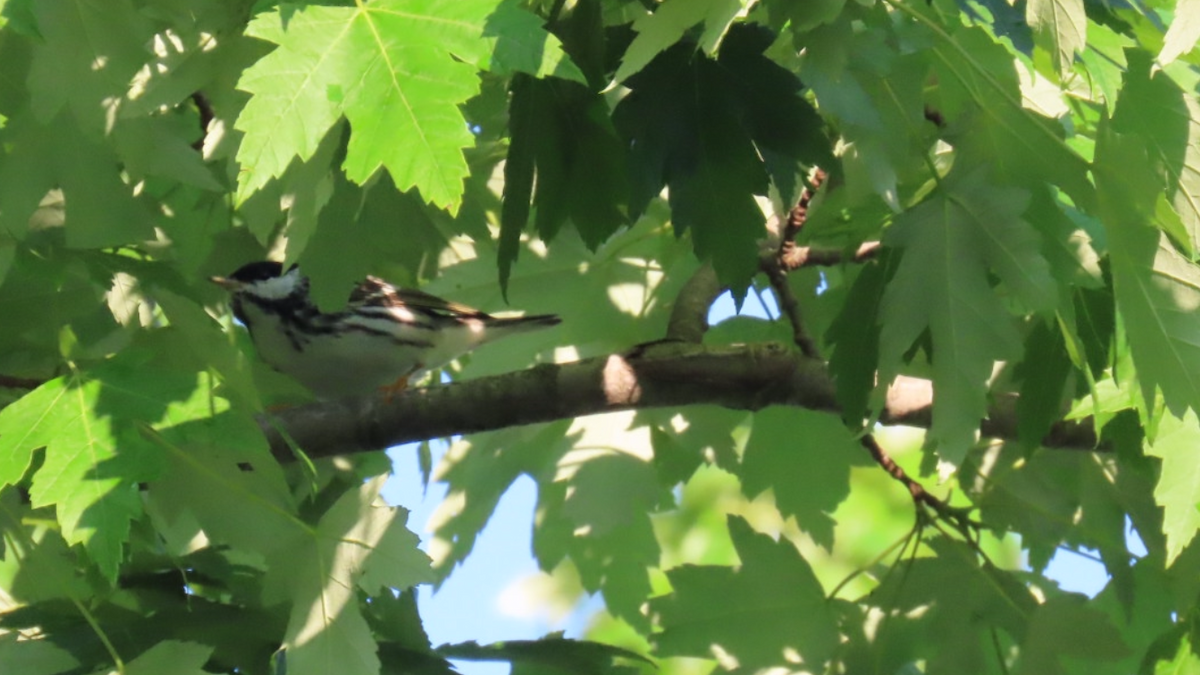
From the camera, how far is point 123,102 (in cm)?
227

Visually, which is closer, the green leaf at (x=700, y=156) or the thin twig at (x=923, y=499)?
the green leaf at (x=700, y=156)

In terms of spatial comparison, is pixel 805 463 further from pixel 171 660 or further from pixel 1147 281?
pixel 171 660

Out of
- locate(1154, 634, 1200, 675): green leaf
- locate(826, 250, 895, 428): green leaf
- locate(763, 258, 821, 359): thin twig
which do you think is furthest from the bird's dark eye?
locate(1154, 634, 1200, 675): green leaf

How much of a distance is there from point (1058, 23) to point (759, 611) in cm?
165

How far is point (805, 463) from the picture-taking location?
339cm

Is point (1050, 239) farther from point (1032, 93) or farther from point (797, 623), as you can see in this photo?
point (797, 623)

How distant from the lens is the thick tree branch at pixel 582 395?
2.88 metres

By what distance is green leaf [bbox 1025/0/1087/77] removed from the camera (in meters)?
1.95

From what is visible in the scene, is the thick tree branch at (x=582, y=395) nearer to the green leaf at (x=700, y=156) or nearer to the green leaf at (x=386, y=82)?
the green leaf at (x=700, y=156)

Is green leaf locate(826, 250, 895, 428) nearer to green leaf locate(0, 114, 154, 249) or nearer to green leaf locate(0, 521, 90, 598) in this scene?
green leaf locate(0, 114, 154, 249)

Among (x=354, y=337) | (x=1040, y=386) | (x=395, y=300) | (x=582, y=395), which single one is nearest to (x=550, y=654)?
(x=582, y=395)

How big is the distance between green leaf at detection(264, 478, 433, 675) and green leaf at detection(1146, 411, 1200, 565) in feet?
3.89

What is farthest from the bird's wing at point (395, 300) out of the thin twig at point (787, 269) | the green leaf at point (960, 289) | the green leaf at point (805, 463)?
the green leaf at point (960, 289)

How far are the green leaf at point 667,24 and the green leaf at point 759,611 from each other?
1563 millimetres
